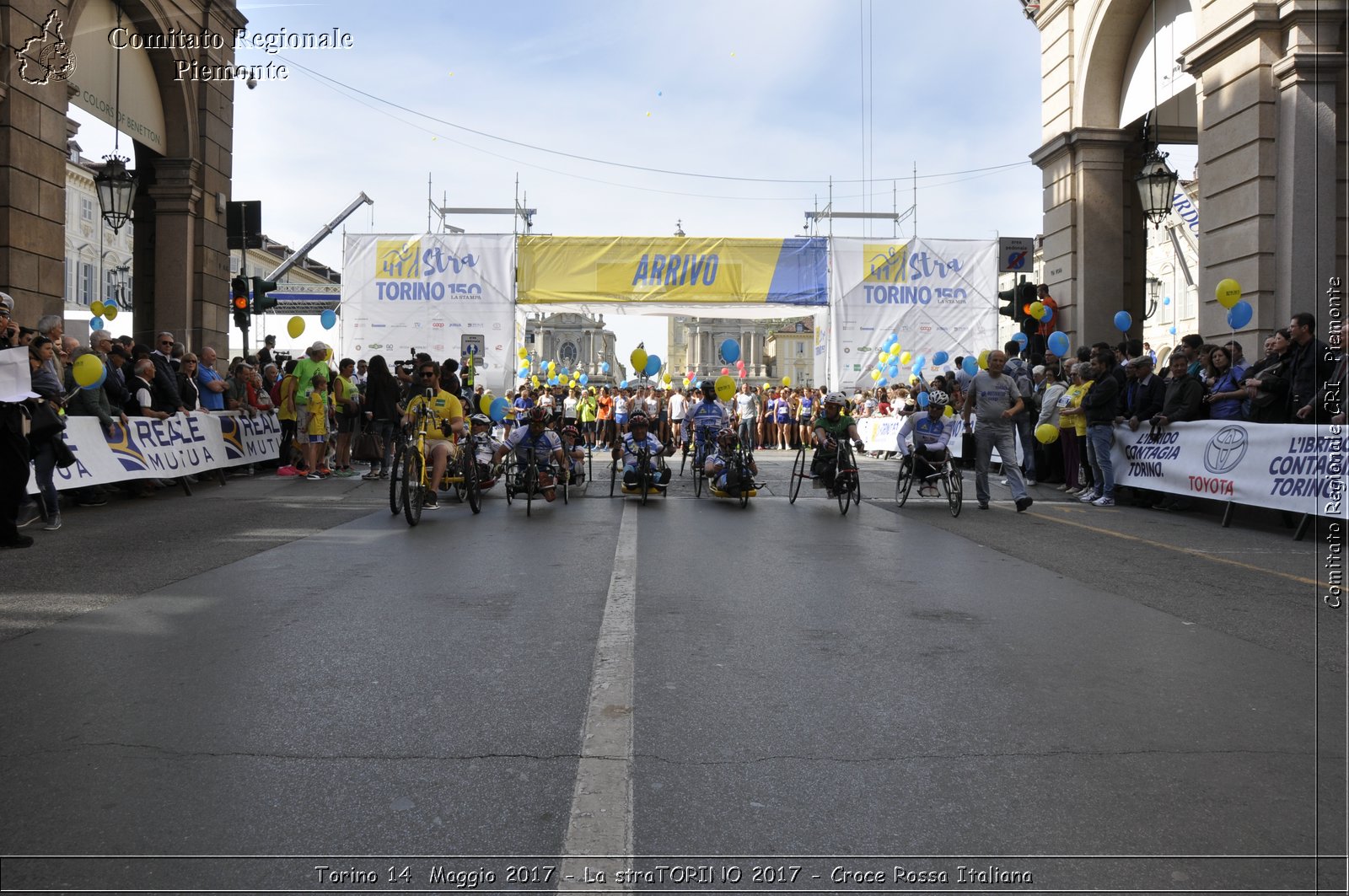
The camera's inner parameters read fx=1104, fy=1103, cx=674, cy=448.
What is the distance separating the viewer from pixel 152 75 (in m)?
19.9

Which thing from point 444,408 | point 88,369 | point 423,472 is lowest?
point 423,472

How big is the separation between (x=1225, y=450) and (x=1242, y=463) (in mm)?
406

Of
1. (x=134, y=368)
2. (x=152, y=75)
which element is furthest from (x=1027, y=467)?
(x=152, y=75)

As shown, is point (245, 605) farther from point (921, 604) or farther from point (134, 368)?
point (134, 368)

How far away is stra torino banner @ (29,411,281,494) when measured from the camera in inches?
477

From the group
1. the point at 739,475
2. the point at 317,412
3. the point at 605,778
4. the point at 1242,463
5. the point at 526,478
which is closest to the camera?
the point at 605,778

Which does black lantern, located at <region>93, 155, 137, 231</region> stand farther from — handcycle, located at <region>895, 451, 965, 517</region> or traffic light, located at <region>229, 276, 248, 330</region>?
handcycle, located at <region>895, 451, 965, 517</region>

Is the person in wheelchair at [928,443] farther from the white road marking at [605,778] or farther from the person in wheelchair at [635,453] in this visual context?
the white road marking at [605,778]

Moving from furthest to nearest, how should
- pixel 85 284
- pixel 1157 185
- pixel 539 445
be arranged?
pixel 85 284 → pixel 1157 185 → pixel 539 445

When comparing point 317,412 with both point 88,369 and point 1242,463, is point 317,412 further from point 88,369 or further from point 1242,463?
point 1242,463

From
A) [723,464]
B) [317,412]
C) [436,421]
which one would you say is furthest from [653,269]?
[436,421]

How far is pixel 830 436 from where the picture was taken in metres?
13.6

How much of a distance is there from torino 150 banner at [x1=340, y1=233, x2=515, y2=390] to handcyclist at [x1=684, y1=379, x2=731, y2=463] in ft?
54.1

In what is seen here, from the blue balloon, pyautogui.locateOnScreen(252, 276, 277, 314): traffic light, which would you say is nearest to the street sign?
the blue balloon
